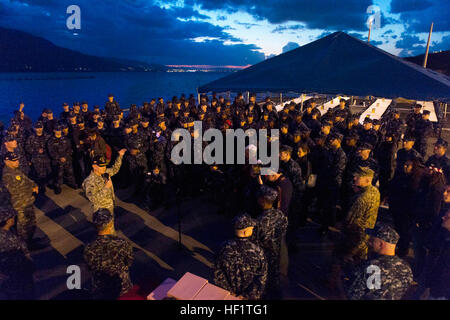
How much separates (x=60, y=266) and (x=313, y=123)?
7883mm

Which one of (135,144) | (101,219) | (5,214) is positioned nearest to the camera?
(101,219)

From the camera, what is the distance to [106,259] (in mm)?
3248

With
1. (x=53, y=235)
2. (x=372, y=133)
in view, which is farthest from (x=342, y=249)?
(x=53, y=235)

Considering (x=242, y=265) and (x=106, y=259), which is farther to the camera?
(x=106, y=259)

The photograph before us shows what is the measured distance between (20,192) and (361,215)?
5902 millimetres

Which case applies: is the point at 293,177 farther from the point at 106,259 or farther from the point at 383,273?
the point at 106,259

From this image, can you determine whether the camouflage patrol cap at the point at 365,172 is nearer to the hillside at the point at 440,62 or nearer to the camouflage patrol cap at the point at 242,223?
the camouflage patrol cap at the point at 242,223

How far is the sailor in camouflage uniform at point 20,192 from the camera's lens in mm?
4617

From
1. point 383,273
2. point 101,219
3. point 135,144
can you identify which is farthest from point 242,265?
point 135,144

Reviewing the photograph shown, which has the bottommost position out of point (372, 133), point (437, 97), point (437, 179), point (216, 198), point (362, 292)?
point (216, 198)

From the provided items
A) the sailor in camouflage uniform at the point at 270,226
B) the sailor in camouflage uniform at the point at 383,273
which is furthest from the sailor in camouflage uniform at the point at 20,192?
the sailor in camouflage uniform at the point at 383,273

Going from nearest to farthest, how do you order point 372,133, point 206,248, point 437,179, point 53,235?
1. point 437,179
2. point 206,248
3. point 53,235
4. point 372,133

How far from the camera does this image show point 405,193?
4.70m

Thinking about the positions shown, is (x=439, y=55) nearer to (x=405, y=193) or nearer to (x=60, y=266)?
(x=405, y=193)
